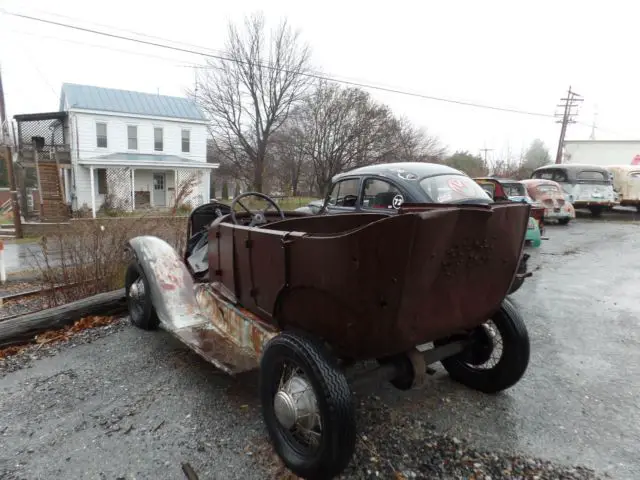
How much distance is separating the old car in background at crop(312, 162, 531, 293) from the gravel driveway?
7.98ft

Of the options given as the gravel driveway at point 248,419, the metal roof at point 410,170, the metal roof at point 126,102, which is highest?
the metal roof at point 126,102

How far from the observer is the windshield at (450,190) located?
6.03m

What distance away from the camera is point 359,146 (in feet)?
94.3

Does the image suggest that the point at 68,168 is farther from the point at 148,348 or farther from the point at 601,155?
the point at 601,155

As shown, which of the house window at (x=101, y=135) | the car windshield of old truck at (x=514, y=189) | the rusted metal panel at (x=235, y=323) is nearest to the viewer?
the rusted metal panel at (x=235, y=323)

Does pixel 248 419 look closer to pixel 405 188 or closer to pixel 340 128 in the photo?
pixel 405 188

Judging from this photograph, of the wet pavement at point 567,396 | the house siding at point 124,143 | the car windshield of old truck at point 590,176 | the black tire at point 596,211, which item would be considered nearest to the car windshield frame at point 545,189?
the car windshield of old truck at point 590,176

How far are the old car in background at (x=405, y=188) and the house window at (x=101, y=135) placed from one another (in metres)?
23.1

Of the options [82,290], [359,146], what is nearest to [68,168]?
[359,146]

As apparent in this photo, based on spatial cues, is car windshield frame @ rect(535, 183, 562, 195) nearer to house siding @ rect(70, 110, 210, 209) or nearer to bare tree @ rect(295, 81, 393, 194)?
bare tree @ rect(295, 81, 393, 194)

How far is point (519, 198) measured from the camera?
1195cm

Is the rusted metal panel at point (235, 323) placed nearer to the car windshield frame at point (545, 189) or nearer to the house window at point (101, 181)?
the car windshield frame at point (545, 189)

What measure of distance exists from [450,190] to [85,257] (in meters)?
5.51

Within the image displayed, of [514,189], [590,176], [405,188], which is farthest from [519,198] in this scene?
[590,176]
